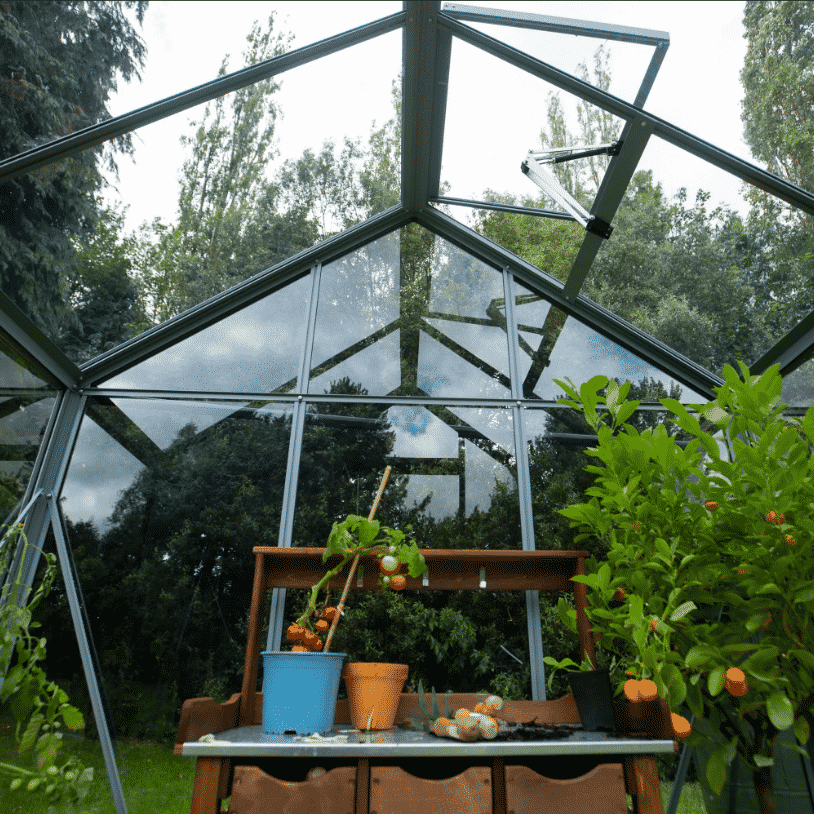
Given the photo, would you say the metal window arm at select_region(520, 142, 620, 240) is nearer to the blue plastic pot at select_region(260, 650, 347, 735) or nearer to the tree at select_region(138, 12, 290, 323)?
the tree at select_region(138, 12, 290, 323)

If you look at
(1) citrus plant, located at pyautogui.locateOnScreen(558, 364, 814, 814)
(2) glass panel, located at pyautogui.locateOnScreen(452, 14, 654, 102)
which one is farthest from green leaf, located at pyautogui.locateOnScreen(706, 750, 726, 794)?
(2) glass panel, located at pyautogui.locateOnScreen(452, 14, 654, 102)

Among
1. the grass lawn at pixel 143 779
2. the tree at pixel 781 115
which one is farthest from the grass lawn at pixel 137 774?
the tree at pixel 781 115

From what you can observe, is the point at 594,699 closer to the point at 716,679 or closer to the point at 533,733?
the point at 533,733

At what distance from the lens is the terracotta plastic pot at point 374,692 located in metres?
2.28

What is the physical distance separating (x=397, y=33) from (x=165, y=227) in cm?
136

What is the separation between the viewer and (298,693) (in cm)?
217

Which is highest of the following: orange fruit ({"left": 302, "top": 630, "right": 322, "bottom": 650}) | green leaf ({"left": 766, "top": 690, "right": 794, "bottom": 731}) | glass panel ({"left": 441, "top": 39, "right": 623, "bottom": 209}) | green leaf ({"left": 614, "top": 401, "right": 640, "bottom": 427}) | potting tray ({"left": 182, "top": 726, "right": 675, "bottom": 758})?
glass panel ({"left": 441, "top": 39, "right": 623, "bottom": 209})

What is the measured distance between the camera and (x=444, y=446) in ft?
10.9

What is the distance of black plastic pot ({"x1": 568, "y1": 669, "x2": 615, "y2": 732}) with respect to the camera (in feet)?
7.31

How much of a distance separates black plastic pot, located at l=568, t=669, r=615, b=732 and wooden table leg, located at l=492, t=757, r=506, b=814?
46cm

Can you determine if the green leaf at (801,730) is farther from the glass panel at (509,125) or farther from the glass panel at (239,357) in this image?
the glass panel at (239,357)

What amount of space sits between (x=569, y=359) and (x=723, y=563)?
1617mm

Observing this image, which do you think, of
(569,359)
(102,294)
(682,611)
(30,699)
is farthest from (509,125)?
(30,699)

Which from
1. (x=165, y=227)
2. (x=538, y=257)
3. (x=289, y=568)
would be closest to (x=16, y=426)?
(x=165, y=227)
